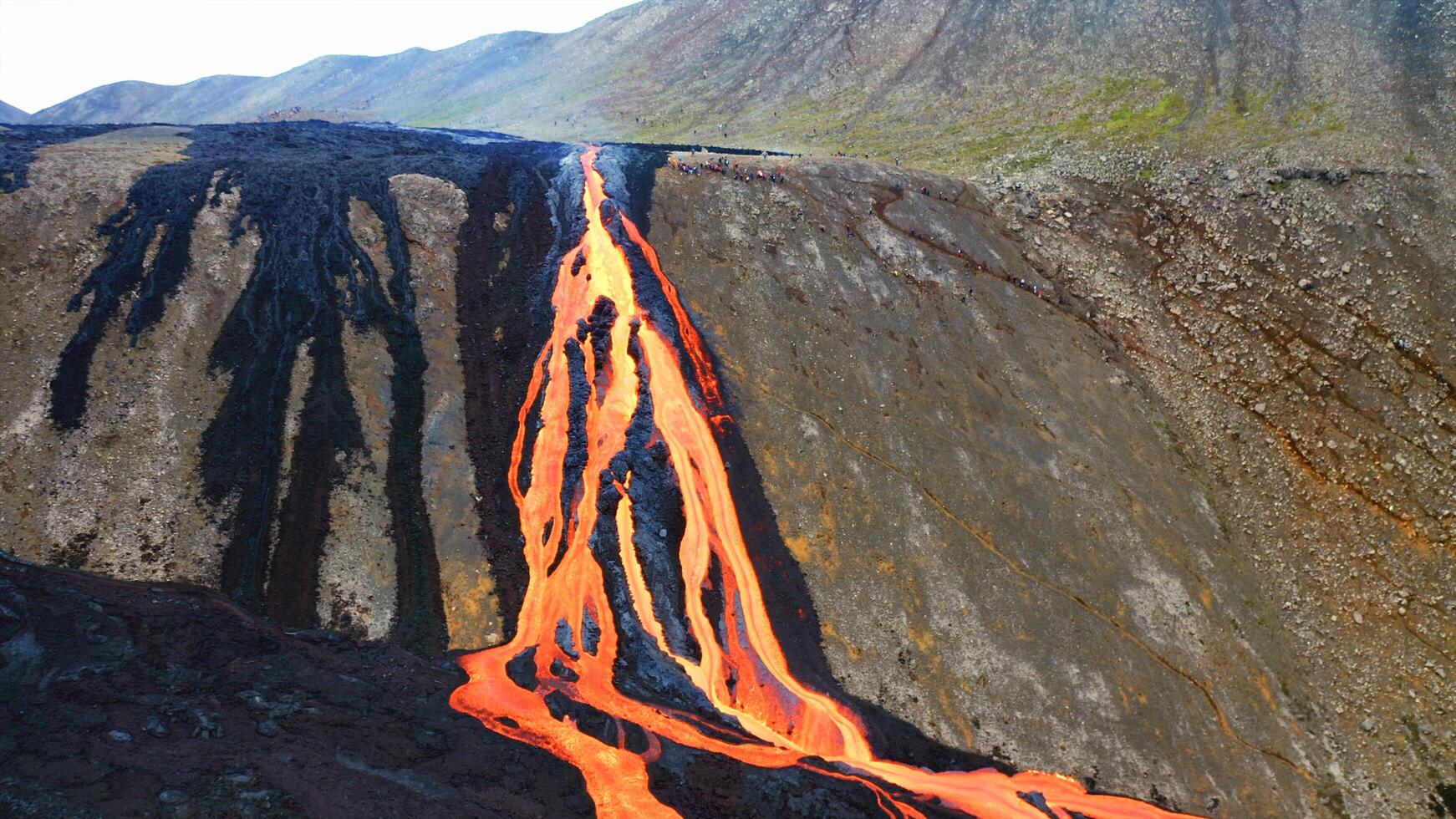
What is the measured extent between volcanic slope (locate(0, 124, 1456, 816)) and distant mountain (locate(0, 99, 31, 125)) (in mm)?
115874

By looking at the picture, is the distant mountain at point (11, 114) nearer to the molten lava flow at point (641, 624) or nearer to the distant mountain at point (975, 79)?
the distant mountain at point (975, 79)

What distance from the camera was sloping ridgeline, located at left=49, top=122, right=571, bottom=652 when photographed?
28.8 meters

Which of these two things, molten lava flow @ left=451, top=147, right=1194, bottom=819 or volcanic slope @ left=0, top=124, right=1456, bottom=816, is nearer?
molten lava flow @ left=451, top=147, right=1194, bottom=819

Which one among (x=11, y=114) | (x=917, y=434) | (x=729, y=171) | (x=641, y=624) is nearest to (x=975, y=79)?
(x=729, y=171)

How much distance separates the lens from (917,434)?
3934 cm

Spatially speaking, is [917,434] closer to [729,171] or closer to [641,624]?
[641,624]

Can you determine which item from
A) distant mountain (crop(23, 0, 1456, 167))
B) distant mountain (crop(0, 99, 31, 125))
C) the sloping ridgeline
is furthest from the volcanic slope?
distant mountain (crop(0, 99, 31, 125))

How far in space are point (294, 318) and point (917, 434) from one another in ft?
115

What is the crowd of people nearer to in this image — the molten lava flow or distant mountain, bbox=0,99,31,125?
the molten lava flow

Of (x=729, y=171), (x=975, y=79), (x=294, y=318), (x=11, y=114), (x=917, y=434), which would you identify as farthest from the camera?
(x=11, y=114)

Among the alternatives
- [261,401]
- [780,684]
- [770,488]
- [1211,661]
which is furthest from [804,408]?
[261,401]

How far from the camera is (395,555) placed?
97.7ft

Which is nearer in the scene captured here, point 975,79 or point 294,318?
point 294,318

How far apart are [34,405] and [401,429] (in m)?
14.2
